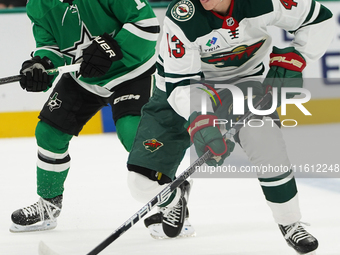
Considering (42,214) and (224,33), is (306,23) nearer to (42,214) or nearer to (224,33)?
(224,33)

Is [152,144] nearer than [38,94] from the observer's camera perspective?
Yes

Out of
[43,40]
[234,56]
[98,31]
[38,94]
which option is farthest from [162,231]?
[38,94]

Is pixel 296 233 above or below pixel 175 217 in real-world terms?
above

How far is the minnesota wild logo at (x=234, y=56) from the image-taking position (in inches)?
82.7

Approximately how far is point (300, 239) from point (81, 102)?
1210 millimetres

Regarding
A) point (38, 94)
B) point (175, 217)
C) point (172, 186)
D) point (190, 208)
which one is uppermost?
point (172, 186)

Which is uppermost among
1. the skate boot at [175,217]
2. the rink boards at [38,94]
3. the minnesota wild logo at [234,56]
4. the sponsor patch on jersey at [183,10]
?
the sponsor patch on jersey at [183,10]

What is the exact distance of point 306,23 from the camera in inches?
83.1

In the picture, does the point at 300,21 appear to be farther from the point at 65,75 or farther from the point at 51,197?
the point at 51,197

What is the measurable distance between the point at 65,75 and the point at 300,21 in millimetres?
1152

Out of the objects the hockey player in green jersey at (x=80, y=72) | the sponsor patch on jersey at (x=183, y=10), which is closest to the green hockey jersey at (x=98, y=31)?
the hockey player in green jersey at (x=80, y=72)

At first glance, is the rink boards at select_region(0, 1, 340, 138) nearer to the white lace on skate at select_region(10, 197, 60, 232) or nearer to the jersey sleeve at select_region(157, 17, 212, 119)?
the white lace on skate at select_region(10, 197, 60, 232)

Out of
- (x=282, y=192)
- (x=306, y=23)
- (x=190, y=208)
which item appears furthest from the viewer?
(x=190, y=208)

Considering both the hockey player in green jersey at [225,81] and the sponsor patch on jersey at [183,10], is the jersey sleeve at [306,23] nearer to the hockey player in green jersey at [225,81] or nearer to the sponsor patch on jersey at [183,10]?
the hockey player in green jersey at [225,81]
